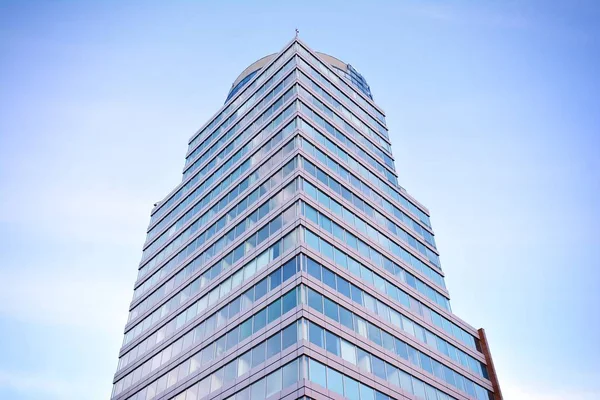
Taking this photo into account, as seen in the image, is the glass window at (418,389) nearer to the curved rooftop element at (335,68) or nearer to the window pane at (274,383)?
the window pane at (274,383)

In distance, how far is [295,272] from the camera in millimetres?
39562

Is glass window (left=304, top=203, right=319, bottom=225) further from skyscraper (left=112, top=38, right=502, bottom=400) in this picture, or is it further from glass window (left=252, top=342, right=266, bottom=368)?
glass window (left=252, top=342, right=266, bottom=368)

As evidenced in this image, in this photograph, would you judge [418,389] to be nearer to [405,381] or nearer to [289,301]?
[405,381]

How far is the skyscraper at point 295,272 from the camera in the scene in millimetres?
37875

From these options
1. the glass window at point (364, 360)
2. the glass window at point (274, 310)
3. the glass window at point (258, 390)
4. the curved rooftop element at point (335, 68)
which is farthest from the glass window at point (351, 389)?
the curved rooftop element at point (335, 68)

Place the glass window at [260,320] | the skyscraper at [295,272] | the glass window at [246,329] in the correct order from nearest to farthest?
the skyscraper at [295,272], the glass window at [260,320], the glass window at [246,329]

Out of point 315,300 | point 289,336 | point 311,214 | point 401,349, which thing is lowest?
point 289,336

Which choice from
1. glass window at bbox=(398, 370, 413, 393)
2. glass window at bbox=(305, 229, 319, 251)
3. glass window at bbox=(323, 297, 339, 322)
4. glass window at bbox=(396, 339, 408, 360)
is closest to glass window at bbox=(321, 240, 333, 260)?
glass window at bbox=(305, 229, 319, 251)

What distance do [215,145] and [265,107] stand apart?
10.0m

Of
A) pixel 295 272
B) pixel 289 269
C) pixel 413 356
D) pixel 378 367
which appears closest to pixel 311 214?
pixel 289 269

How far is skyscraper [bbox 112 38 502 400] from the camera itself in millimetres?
37875

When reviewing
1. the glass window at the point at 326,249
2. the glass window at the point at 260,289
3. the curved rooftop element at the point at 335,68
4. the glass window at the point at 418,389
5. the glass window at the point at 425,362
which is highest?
the curved rooftop element at the point at 335,68

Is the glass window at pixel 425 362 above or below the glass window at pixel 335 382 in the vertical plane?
above

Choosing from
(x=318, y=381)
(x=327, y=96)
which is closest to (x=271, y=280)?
(x=318, y=381)
